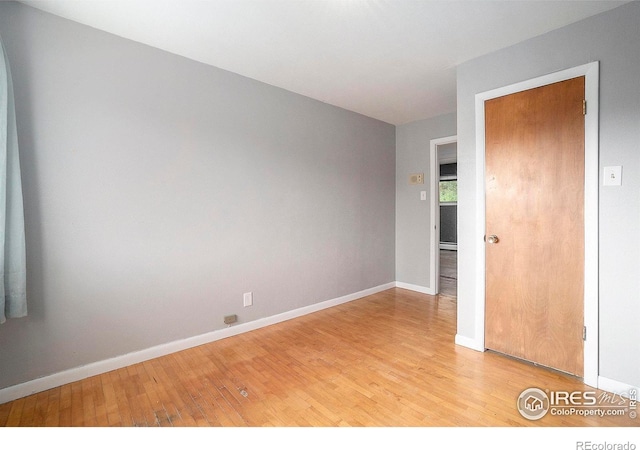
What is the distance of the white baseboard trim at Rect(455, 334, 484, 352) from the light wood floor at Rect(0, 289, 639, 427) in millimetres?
58

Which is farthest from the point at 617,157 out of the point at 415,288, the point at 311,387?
the point at 415,288

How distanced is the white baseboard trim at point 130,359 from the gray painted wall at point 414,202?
1761 millimetres

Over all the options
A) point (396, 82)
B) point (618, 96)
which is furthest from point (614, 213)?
point (396, 82)

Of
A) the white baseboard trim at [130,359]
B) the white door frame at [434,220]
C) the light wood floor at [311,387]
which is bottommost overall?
the light wood floor at [311,387]

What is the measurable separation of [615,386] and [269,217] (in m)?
3.01

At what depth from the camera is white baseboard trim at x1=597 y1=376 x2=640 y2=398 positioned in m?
1.92

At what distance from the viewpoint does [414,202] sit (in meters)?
4.54

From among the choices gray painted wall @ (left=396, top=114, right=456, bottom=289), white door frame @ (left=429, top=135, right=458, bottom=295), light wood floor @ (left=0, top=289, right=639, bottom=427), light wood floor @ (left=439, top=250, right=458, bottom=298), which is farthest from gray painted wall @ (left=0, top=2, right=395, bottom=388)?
light wood floor @ (left=439, top=250, right=458, bottom=298)

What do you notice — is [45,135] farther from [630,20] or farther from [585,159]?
[630,20]

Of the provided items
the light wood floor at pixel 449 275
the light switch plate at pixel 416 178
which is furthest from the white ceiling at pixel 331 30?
the light wood floor at pixel 449 275

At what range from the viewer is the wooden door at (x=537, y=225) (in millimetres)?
2131

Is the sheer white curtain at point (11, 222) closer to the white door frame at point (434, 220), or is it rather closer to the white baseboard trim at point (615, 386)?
the white baseboard trim at point (615, 386)

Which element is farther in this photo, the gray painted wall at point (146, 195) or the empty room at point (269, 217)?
the gray painted wall at point (146, 195)

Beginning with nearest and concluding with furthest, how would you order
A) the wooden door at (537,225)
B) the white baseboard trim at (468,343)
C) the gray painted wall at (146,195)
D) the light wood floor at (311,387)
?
the light wood floor at (311,387)
the gray painted wall at (146,195)
the wooden door at (537,225)
the white baseboard trim at (468,343)
